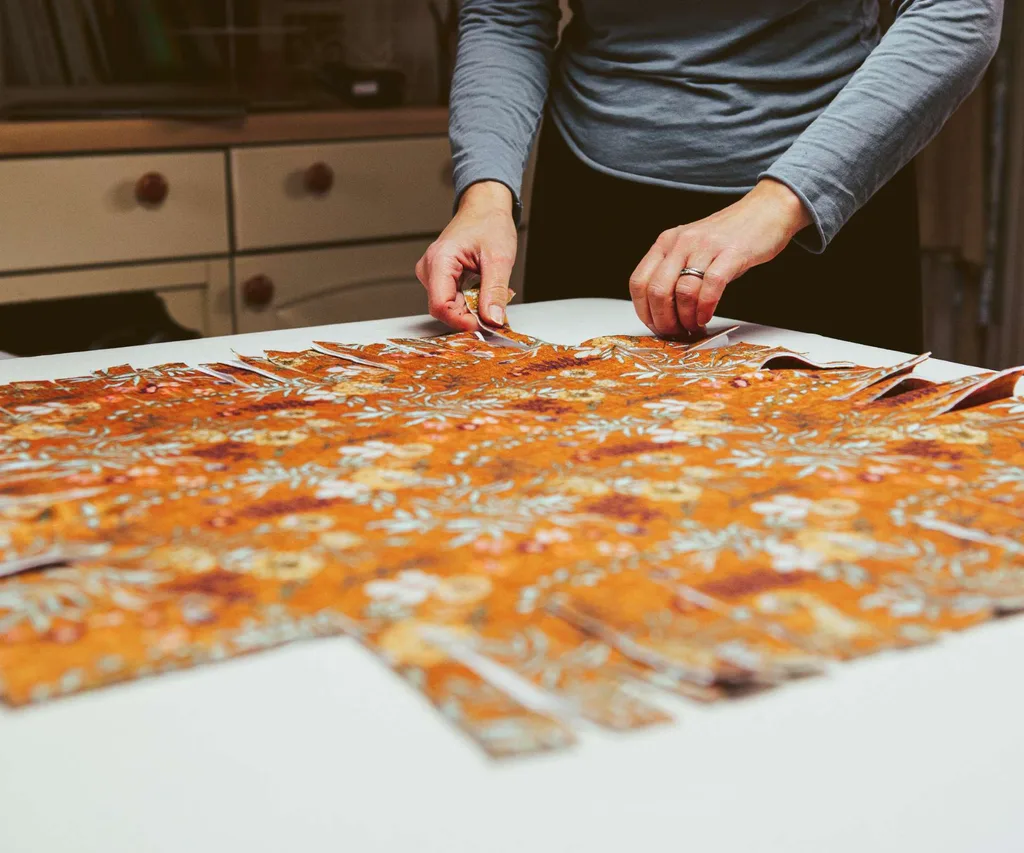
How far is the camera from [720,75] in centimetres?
116

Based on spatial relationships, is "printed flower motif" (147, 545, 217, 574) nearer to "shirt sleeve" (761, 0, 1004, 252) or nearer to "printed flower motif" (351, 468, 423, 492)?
"printed flower motif" (351, 468, 423, 492)

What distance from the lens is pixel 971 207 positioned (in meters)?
2.24

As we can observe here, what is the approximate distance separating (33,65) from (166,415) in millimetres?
1788

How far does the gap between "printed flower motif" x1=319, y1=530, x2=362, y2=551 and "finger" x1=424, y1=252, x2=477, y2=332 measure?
511 millimetres

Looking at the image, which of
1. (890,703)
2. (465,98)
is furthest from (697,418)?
(465,98)

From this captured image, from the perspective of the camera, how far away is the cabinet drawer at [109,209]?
1.93m

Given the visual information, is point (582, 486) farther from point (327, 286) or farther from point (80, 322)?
point (327, 286)

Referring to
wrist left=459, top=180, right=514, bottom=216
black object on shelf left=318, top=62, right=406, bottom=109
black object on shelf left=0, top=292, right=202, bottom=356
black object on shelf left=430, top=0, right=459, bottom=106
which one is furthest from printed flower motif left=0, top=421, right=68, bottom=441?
black object on shelf left=430, top=0, right=459, bottom=106

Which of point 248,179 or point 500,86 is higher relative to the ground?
point 500,86

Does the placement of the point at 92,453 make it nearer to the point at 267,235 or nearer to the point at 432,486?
the point at 432,486

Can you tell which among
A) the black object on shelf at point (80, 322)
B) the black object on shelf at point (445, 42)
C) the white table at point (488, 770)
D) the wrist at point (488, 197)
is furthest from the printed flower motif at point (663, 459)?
the black object on shelf at point (445, 42)

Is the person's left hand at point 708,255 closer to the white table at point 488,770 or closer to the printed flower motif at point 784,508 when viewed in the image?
the printed flower motif at point 784,508

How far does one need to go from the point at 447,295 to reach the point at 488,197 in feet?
0.53

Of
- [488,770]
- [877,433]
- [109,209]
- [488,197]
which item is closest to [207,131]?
[109,209]
